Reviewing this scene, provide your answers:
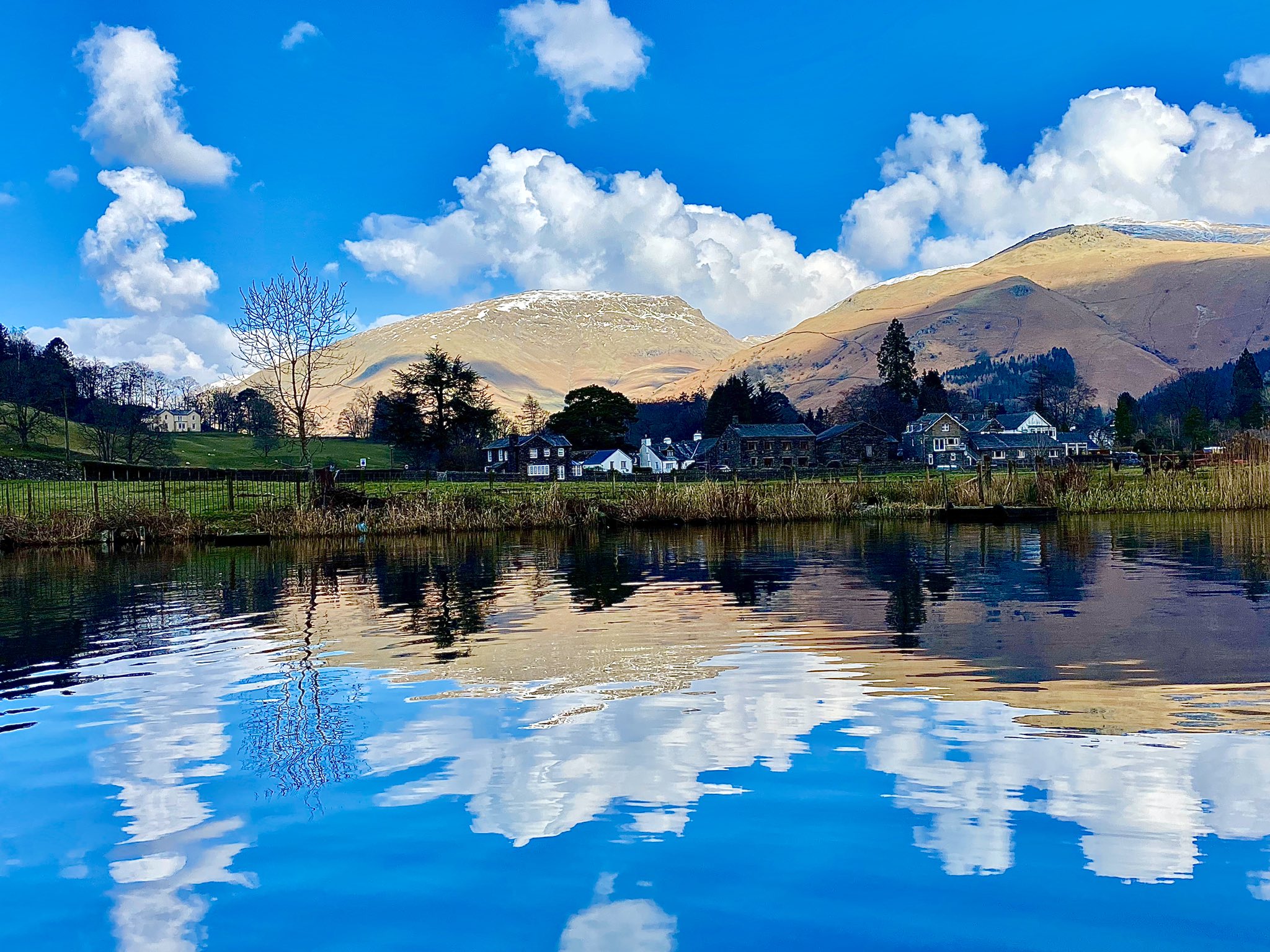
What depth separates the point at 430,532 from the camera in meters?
45.4

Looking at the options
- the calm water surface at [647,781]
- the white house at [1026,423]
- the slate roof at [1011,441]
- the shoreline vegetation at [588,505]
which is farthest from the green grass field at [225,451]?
the white house at [1026,423]

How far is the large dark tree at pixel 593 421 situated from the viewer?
144m

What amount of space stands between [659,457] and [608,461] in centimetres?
2836

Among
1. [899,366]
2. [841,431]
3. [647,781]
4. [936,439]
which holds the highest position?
[899,366]

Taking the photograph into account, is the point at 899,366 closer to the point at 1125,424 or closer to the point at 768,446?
the point at 1125,424

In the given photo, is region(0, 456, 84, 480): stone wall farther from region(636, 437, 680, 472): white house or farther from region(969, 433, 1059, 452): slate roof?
region(969, 433, 1059, 452): slate roof

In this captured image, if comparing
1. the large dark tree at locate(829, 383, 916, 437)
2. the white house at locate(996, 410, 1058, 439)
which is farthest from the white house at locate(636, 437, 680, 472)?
the white house at locate(996, 410, 1058, 439)

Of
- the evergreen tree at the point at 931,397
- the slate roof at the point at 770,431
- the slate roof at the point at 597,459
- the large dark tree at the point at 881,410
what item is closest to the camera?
the slate roof at the point at 597,459

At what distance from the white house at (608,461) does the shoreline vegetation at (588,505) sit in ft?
258

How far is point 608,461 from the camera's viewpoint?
136 metres

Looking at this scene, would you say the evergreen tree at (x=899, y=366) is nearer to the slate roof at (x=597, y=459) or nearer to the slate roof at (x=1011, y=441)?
the slate roof at (x=1011, y=441)

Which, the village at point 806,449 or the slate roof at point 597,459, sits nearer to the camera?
the village at point 806,449

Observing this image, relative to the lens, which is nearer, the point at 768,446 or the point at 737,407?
the point at 768,446

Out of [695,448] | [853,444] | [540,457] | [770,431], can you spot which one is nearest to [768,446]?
[770,431]
